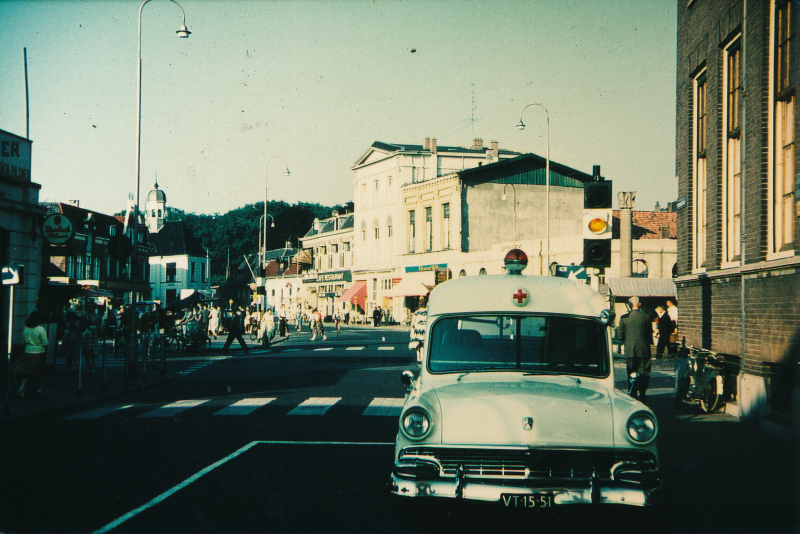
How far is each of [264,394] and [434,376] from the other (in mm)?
10466

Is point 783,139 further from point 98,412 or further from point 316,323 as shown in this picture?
point 316,323

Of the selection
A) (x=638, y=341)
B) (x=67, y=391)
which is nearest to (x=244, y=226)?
(x=67, y=391)

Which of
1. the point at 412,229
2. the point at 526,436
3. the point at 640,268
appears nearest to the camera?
the point at 526,436

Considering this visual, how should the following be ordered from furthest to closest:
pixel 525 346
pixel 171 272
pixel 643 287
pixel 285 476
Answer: pixel 171 272
pixel 643 287
pixel 285 476
pixel 525 346

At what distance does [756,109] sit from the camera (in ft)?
43.5

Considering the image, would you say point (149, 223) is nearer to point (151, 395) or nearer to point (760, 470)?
point (151, 395)

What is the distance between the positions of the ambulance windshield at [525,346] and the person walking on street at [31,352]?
35.3 ft

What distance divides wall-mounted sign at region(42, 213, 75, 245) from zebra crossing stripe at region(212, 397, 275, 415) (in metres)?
6.08

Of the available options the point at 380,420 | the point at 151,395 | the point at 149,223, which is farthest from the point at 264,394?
the point at 149,223

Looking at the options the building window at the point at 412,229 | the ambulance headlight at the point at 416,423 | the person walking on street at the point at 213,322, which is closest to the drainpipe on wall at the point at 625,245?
the person walking on street at the point at 213,322

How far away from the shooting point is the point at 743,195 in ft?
45.2

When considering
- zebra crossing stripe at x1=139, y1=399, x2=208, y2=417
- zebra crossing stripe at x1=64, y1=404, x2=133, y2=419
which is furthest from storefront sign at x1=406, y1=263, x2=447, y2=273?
zebra crossing stripe at x1=64, y1=404, x2=133, y2=419

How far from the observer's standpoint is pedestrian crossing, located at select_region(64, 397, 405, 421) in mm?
13484

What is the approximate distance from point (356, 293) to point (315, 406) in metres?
60.4
